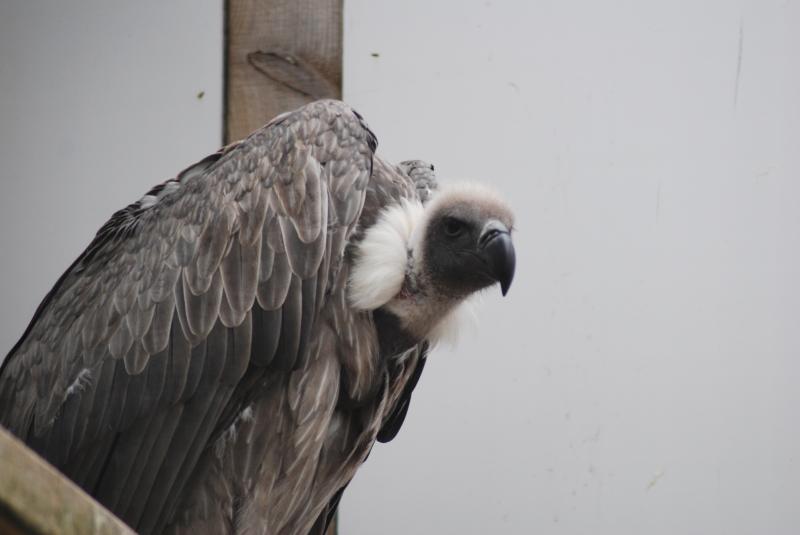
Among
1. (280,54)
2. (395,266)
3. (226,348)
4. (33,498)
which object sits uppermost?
(280,54)

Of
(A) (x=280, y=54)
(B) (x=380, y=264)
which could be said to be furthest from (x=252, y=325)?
(A) (x=280, y=54)

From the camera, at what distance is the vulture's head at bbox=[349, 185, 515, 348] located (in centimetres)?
184

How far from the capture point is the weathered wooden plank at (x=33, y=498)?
2.11 feet

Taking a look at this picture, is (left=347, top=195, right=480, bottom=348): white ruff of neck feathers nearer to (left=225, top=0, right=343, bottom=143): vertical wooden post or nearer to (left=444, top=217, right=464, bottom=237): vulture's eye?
(left=444, top=217, right=464, bottom=237): vulture's eye

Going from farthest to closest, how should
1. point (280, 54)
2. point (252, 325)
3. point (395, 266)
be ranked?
point (280, 54) < point (395, 266) < point (252, 325)

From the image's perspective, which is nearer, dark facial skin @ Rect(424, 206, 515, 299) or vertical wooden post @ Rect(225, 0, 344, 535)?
dark facial skin @ Rect(424, 206, 515, 299)

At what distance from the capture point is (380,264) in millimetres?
1834

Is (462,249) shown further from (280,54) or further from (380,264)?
(280,54)

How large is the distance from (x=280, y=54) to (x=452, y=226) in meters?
0.84

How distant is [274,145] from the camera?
180 centimetres

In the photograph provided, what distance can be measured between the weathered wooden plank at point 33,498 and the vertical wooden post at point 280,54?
1.73 m

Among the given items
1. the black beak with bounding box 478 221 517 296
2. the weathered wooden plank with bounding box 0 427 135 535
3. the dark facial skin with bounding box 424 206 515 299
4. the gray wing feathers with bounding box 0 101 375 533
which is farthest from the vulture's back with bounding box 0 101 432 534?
the weathered wooden plank with bounding box 0 427 135 535

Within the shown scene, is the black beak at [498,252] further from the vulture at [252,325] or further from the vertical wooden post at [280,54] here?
the vertical wooden post at [280,54]

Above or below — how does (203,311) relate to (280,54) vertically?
below
